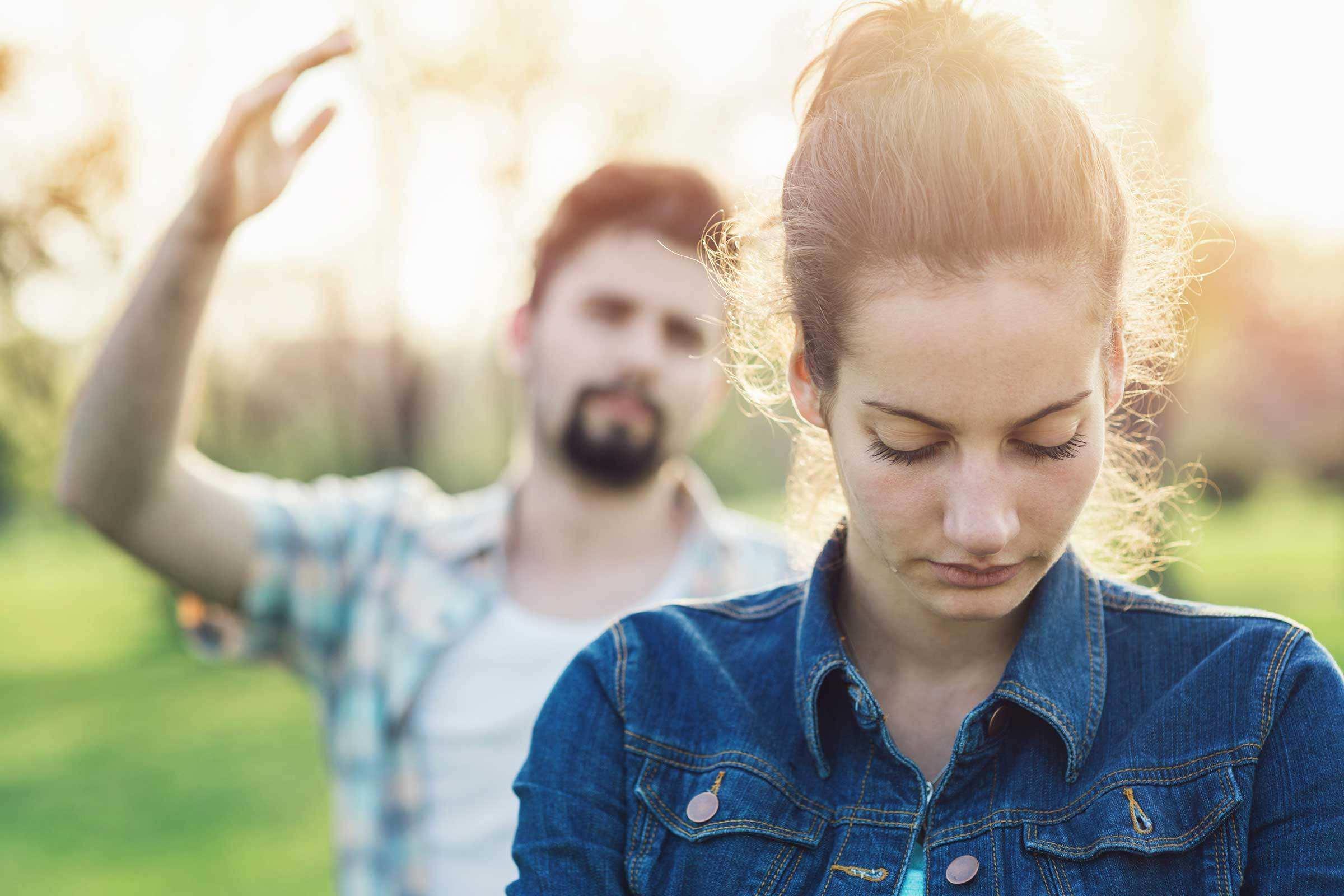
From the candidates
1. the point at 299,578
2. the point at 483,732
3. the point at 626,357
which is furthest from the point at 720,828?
the point at 299,578

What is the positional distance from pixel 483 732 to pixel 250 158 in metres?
1.49

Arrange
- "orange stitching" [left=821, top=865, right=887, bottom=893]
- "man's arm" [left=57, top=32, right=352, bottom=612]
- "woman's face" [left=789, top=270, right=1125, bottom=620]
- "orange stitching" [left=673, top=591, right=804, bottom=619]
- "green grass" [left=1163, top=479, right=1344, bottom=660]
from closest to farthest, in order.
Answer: "woman's face" [left=789, top=270, right=1125, bottom=620]
"orange stitching" [left=821, top=865, right=887, bottom=893]
"orange stitching" [left=673, top=591, right=804, bottom=619]
"man's arm" [left=57, top=32, right=352, bottom=612]
"green grass" [left=1163, top=479, right=1344, bottom=660]

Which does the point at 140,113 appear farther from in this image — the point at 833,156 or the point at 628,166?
the point at 833,156

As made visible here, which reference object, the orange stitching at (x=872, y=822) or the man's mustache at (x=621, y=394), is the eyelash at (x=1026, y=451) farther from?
the man's mustache at (x=621, y=394)

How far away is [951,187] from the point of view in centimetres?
153

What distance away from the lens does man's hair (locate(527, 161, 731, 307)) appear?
133 inches

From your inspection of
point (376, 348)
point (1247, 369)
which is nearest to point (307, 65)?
point (376, 348)

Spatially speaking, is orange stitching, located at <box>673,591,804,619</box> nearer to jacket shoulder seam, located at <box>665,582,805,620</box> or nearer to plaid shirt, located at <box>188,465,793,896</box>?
jacket shoulder seam, located at <box>665,582,805,620</box>

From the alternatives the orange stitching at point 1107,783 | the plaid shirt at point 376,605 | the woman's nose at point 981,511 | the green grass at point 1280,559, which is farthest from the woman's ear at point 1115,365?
the green grass at point 1280,559

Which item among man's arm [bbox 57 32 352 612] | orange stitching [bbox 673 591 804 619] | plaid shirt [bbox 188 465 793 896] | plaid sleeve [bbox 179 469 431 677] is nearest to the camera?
orange stitching [bbox 673 591 804 619]

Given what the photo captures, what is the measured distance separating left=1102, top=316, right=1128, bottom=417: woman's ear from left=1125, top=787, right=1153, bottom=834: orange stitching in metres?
0.50

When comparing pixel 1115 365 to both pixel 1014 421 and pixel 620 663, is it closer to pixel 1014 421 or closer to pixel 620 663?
pixel 1014 421

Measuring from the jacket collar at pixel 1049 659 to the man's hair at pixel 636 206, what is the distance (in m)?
1.71

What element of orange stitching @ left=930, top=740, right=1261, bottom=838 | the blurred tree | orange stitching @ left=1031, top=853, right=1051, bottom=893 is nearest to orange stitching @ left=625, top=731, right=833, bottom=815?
orange stitching @ left=930, top=740, right=1261, bottom=838
